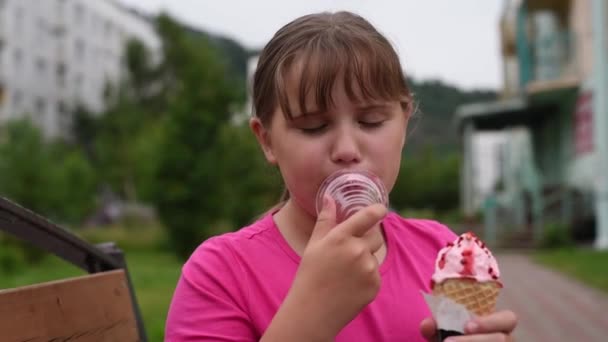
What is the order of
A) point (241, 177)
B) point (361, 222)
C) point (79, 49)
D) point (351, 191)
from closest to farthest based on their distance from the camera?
point (361, 222)
point (351, 191)
point (241, 177)
point (79, 49)

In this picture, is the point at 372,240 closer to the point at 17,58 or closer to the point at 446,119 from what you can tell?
the point at 446,119

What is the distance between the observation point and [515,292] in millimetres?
8664

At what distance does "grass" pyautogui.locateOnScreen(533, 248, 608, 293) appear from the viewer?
931 centimetres

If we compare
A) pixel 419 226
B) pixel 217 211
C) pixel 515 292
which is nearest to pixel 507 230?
Answer: pixel 217 211

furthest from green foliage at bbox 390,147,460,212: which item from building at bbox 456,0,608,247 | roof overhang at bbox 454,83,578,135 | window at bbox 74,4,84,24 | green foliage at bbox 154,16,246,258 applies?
window at bbox 74,4,84,24

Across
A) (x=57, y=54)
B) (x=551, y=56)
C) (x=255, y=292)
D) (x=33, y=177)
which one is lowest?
(x=33, y=177)

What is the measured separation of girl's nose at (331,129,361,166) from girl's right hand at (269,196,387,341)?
6.1 inches

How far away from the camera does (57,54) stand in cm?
4522

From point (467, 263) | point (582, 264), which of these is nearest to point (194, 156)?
point (582, 264)

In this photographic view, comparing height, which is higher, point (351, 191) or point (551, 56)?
point (351, 191)

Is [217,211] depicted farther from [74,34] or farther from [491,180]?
[74,34]

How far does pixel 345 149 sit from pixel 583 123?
1598 cm

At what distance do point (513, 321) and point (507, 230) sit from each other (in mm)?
17517

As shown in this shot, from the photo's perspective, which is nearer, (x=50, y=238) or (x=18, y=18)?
(x=50, y=238)
